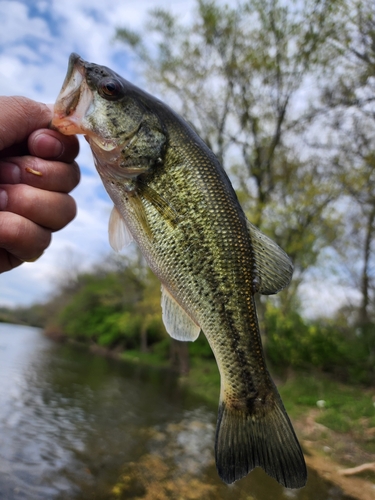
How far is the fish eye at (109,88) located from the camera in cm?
221

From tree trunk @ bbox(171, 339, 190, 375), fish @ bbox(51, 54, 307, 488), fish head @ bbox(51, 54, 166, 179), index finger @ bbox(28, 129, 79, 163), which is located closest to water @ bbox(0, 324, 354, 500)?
fish @ bbox(51, 54, 307, 488)

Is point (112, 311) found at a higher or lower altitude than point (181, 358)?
higher

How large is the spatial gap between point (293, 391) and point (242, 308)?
15398 mm

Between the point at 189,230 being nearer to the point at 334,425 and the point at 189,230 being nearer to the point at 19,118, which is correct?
the point at 19,118

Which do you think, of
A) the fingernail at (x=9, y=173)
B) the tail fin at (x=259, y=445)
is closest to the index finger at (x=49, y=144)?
the fingernail at (x=9, y=173)

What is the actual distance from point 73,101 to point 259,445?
7.14 ft

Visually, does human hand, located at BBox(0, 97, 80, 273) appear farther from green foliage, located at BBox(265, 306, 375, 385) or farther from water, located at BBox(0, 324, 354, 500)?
green foliage, located at BBox(265, 306, 375, 385)

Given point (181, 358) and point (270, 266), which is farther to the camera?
point (181, 358)

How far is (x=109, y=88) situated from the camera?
7.28 feet

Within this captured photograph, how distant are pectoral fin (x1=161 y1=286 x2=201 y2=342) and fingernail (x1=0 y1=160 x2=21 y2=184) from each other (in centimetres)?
110

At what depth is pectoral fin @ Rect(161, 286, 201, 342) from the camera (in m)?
2.22

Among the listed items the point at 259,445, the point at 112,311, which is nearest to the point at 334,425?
the point at 259,445

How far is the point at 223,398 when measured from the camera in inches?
84.5

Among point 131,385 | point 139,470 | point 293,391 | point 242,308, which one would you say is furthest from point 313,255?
point 242,308
